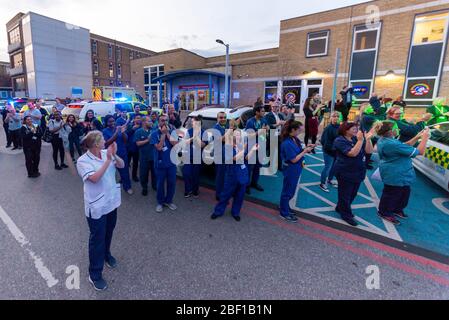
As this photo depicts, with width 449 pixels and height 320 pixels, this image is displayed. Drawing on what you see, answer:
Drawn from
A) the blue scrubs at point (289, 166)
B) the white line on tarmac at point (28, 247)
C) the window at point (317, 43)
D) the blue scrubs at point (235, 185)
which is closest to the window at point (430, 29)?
the window at point (317, 43)

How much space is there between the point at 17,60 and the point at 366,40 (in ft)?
186

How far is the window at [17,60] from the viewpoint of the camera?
42.9 meters

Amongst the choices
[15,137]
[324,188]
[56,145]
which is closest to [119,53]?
[15,137]

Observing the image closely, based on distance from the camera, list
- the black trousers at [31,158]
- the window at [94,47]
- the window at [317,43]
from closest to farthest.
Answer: the black trousers at [31,158]
the window at [317,43]
the window at [94,47]

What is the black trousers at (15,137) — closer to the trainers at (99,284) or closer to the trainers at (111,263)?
the trainers at (111,263)

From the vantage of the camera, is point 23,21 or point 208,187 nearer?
point 208,187

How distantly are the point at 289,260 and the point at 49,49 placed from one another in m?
53.0

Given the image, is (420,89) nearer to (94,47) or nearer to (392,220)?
(392,220)

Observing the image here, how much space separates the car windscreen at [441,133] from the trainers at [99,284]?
7.19 meters

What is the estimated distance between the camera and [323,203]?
498 cm

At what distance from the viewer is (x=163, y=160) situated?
14.7 feet
